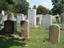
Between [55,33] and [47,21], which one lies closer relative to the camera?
[55,33]

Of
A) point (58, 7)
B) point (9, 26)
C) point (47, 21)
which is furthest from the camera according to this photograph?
point (58, 7)

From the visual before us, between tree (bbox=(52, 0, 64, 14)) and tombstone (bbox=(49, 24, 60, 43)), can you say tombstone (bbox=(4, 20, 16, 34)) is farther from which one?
tree (bbox=(52, 0, 64, 14))

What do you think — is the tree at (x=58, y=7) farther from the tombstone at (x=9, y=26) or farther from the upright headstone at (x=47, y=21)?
the tombstone at (x=9, y=26)

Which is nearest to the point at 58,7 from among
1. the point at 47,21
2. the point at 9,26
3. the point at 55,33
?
the point at 47,21

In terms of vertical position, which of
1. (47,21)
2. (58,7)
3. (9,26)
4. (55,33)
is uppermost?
(58,7)

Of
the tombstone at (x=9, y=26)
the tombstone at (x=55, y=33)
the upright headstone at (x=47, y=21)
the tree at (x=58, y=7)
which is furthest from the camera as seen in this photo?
the tree at (x=58, y=7)

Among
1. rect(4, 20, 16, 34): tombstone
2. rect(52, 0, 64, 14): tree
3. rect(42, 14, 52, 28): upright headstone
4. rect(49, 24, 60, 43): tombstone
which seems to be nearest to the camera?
rect(49, 24, 60, 43): tombstone

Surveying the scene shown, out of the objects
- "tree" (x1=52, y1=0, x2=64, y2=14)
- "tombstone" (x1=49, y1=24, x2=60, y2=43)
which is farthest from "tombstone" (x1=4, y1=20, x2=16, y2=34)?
"tree" (x1=52, y1=0, x2=64, y2=14)

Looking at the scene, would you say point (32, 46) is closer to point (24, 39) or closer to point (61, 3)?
point (24, 39)

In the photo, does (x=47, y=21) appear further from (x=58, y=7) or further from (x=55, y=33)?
(x=58, y=7)

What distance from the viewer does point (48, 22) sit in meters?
21.8

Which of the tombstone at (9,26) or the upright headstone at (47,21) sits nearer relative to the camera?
the tombstone at (9,26)

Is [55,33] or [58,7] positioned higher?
[58,7]

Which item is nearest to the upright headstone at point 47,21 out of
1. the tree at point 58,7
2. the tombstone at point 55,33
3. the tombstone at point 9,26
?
the tombstone at point 9,26
